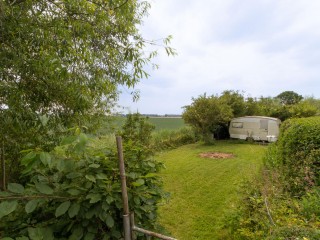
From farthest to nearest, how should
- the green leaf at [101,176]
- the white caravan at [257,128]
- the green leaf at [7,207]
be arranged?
1. the white caravan at [257,128]
2. the green leaf at [101,176]
3. the green leaf at [7,207]

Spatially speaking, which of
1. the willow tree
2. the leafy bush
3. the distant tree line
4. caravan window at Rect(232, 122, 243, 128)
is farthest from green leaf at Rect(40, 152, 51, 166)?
caravan window at Rect(232, 122, 243, 128)

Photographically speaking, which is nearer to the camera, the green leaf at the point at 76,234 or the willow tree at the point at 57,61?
the green leaf at the point at 76,234

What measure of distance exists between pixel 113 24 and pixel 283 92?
156 ft

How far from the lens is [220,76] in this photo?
10.8 metres

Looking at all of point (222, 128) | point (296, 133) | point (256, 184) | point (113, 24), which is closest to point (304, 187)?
point (256, 184)

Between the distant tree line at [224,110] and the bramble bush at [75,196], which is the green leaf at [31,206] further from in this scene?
the distant tree line at [224,110]

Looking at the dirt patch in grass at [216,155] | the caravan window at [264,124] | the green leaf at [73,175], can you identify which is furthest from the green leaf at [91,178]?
the caravan window at [264,124]

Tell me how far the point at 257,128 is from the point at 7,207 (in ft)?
48.9

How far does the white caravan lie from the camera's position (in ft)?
45.5

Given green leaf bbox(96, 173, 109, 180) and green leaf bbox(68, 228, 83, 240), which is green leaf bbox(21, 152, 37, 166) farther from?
green leaf bbox(68, 228, 83, 240)

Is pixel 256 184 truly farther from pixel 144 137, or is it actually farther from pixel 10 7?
pixel 10 7

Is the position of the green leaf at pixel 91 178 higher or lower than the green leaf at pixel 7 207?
higher

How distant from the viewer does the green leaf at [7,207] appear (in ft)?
3.54

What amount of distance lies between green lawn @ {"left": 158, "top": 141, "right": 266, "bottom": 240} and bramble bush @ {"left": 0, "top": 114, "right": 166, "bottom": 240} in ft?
9.32
